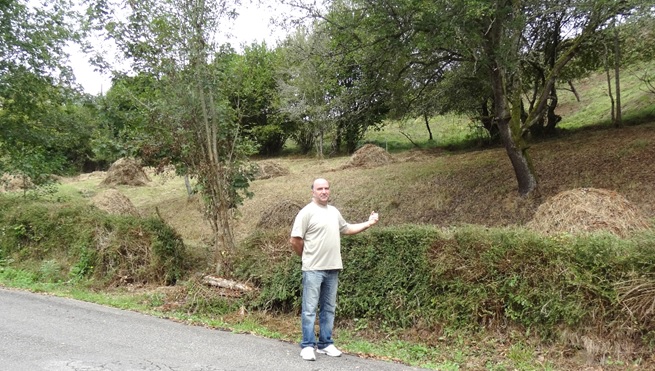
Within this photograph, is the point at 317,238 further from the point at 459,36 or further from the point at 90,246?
the point at 459,36

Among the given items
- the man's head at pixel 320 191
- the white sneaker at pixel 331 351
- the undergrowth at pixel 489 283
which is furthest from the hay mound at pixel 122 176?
the white sneaker at pixel 331 351

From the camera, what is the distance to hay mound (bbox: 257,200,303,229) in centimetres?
1248

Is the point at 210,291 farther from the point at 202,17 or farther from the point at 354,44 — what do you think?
the point at 354,44

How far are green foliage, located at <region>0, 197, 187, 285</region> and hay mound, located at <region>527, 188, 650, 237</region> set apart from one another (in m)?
6.98

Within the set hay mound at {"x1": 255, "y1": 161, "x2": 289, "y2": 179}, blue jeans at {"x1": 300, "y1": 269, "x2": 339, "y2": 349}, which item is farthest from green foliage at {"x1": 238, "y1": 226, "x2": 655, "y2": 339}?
hay mound at {"x1": 255, "y1": 161, "x2": 289, "y2": 179}

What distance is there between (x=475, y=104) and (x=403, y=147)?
12460 millimetres

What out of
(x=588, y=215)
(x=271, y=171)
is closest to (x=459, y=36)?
(x=588, y=215)

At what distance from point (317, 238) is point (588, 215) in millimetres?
4780

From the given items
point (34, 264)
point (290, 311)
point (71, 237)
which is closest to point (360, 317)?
point (290, 311)

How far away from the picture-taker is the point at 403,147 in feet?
95.5

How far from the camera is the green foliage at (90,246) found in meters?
9.29

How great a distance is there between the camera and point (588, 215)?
7.40 metres

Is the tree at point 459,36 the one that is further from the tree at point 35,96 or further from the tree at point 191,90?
the tree at point 35,96

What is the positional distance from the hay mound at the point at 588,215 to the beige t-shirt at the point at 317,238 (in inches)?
144
